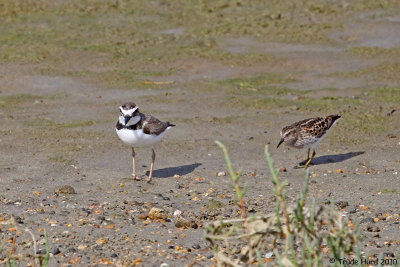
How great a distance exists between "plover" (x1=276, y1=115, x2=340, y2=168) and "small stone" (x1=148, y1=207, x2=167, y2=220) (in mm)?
3449

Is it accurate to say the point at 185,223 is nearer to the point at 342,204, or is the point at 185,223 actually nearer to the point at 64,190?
the point at 342,204

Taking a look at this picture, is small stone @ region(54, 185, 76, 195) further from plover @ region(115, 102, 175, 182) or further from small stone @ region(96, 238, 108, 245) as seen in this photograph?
small stone @ region(96, 238, 108, 245)

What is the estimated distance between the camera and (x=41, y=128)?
12789 millimetres

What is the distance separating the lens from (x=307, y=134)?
11.1 m

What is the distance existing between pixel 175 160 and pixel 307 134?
6.50 feet

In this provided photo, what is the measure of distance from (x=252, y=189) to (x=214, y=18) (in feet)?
33.8

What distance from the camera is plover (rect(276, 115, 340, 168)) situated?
1109 cm

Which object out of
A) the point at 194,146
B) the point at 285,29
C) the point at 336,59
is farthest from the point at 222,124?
the point at 285,29

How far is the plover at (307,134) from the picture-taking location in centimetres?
1109

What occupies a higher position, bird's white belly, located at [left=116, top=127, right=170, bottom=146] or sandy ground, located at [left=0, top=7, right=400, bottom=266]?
bird's white belly, located at [left=116, top=127, right=170, bottom=146]

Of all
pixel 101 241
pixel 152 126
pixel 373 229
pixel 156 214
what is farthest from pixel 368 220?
pixel 152 126

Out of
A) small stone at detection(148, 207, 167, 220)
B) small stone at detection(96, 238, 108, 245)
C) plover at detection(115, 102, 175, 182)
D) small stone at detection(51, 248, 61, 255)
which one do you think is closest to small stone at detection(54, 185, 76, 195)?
plover at detection(115, 102, 175, 182)

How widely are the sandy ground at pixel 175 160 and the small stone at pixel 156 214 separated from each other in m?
0.08

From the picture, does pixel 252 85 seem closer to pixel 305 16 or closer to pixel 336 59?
pixel 336 59
